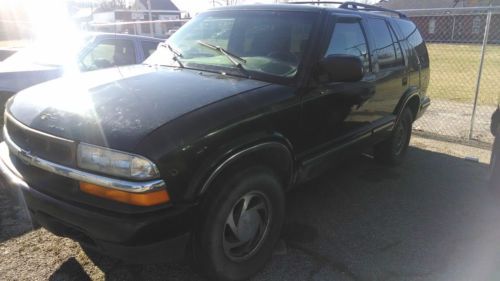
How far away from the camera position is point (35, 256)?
3.18m

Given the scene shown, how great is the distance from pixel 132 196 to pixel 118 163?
0.63 ft

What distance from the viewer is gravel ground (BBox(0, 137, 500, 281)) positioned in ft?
10.1

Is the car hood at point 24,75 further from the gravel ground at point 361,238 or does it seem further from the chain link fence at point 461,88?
the chain link fence at point 461,88

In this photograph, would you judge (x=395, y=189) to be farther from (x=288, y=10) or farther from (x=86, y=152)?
(x=86, y=152)

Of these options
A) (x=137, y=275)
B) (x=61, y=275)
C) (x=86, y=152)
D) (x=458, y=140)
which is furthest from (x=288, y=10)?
(x=458, y=140)

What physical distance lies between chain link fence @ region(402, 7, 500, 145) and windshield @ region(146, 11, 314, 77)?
4017 mm

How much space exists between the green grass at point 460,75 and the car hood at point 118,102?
8957 mm

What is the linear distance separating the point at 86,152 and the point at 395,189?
3537mm

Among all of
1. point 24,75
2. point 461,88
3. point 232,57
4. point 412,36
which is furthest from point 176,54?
point 461,88

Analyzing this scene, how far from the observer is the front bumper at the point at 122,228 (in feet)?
7.37

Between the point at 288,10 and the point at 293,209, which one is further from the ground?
the point at 288,10

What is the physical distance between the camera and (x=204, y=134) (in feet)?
7.98

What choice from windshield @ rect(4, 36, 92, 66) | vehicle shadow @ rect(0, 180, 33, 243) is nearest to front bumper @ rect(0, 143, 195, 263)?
vehicle shadow @ rect(0, 180, 33, 243)

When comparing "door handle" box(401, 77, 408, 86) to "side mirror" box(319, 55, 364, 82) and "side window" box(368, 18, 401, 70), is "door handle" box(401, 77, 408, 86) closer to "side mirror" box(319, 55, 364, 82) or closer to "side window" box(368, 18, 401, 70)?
"side window" box(368, 18, 401, 70)
